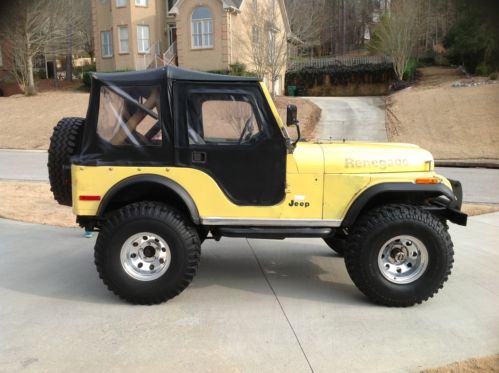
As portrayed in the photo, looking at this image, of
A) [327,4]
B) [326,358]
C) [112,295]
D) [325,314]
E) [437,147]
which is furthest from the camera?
[327,4]

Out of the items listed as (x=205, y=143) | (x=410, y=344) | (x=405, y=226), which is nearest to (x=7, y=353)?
(x=205, y=143)

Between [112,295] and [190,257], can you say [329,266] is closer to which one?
[190,257]

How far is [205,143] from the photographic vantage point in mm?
4379

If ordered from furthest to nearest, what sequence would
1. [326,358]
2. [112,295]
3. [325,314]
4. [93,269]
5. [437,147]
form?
1. [437,147]
2. [93,269]
3. [112,295]
4. [325,314]
5. [326,358]

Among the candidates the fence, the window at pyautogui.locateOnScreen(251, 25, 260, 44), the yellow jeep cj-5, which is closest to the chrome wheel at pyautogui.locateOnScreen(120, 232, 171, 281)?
the yellow jeep cj-5

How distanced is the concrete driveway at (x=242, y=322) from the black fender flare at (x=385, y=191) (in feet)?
2.71

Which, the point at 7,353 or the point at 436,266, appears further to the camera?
the point at 436,266

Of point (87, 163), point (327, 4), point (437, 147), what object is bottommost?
point (437, 147)

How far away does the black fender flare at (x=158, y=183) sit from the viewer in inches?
168

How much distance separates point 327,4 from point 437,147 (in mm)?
31195

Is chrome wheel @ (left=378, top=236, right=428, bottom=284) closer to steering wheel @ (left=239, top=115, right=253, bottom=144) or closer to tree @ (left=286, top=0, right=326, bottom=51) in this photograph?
steering wheel @ (left=239, top=115, right=253, bottom=144)

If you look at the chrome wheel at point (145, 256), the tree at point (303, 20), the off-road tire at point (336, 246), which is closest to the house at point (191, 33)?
the tree at point (303, 20)

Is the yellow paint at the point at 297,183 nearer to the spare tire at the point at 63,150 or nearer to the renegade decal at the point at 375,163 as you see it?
the renegade decal at the point at 375,163

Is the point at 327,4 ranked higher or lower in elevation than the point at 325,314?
higher
